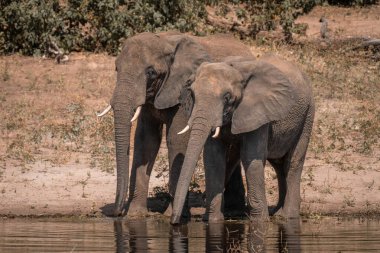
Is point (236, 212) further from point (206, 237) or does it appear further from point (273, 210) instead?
point (206, 237)

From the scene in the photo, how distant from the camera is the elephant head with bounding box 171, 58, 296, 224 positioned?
40.0ft

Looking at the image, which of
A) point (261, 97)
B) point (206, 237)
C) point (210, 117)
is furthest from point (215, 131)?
point (206, 237)

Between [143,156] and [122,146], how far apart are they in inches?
31.5

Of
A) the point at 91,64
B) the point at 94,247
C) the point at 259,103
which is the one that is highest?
the point at 91,64

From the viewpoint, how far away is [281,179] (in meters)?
14.6

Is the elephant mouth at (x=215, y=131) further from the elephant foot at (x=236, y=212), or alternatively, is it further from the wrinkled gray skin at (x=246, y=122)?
the elephant foot at (x=236, y=212)

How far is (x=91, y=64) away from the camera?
20719 mm

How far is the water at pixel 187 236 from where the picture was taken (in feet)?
37.9

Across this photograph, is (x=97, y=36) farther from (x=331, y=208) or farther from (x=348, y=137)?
(x=331, y=208)

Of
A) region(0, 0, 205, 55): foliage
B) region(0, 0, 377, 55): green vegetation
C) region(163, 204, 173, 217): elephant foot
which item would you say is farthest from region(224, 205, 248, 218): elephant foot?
region(0, 0, 205, 55): foliage

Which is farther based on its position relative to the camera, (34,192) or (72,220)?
(34,192)

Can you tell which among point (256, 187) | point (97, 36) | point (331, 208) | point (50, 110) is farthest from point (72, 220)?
point (97, 36)

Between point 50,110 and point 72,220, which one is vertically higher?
point 50,110

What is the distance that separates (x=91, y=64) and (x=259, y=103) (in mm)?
8107
